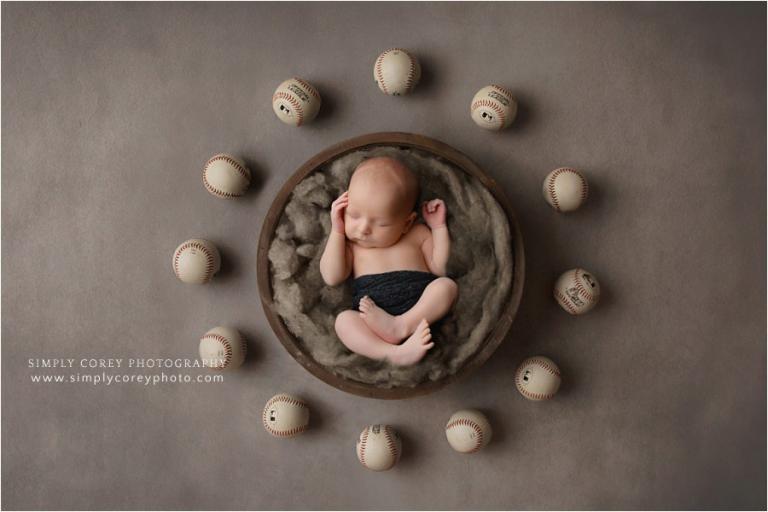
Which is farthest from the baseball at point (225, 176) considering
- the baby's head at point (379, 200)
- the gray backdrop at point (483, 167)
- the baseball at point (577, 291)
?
the baseball at point (577, 291)

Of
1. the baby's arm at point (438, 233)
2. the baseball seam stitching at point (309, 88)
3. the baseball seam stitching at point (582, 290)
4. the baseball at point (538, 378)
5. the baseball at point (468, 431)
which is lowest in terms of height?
the baseball at point (468, 431)

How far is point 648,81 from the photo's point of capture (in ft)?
7.97

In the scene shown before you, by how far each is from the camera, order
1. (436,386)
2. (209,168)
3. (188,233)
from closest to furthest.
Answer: (436,386) → (209,168) → (188,233)

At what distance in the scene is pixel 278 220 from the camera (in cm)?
214

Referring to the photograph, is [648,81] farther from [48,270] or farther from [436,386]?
[48,270]

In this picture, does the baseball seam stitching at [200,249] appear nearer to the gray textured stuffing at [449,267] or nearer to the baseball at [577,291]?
the gray textured stuffing at [449,267]

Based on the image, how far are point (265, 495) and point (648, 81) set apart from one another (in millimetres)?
2123

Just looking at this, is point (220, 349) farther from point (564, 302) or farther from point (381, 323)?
point (564, 302)

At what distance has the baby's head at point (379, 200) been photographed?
77.2 inches

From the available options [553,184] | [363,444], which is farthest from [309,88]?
[363,444]

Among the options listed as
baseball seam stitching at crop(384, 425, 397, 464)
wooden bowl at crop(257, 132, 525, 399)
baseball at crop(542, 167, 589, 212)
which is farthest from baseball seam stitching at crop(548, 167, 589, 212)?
baseball seam stitching at crop(384, 425, 397, 464)

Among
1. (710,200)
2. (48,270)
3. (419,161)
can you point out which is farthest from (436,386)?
(48,270)

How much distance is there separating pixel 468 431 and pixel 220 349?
36.3 inches

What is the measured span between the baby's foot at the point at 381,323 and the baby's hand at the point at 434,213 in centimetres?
33
